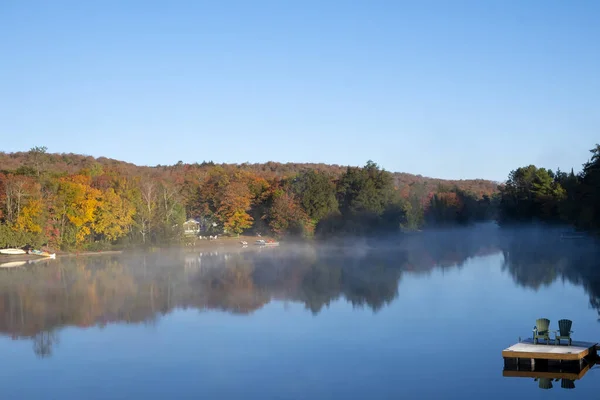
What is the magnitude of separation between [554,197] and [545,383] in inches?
2270

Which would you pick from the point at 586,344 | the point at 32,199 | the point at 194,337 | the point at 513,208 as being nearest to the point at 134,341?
the point at 194,337

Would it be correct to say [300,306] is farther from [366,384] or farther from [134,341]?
[366,384]

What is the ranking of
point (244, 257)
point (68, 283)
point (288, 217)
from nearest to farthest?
point (68, 283) → point (244, 257) → point (288, 217)

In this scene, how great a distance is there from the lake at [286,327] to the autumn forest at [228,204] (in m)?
10.6

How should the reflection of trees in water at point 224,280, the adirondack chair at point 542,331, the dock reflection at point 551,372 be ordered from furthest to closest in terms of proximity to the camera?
the reflection of trees in water at point 224,280, the adirondack chair at point 542,331, the dock reflection at point 551,372

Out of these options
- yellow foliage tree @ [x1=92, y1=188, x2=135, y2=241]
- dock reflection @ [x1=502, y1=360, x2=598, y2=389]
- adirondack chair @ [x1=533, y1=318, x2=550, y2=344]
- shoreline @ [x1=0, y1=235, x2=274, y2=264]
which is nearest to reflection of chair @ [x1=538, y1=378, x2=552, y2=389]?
dock reflection @ [x1=502, y1=360, x2=598, y2=389]

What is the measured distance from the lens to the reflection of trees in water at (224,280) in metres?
25.5

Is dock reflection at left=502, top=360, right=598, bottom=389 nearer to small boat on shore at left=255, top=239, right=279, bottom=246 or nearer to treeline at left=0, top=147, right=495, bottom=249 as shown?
treeline at left=0, top=147, right=495, bottom=249

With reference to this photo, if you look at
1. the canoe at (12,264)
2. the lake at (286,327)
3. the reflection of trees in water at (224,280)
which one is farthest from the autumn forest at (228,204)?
the lake at (286,327)

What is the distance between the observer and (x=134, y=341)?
20156mm

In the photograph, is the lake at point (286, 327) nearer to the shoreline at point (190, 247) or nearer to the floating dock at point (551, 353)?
the floating dock at point (551, 353)

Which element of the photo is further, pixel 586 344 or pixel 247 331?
pixel 247 331

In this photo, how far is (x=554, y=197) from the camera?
68.6 m

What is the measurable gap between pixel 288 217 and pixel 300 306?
3821cm
